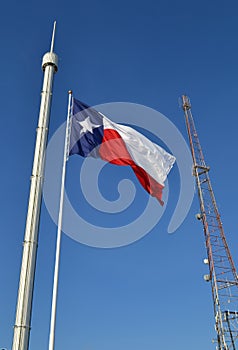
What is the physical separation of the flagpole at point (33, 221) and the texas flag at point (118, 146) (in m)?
2.01

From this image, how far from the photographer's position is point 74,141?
19.0 m

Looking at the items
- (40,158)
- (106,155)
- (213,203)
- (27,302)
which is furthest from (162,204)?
(213,203)

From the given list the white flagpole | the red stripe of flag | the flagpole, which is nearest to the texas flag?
the red stripe of flag

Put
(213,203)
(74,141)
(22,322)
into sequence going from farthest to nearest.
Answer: (213,203) → (74,141) → (22,322)

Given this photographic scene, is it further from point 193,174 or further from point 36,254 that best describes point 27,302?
point 193,174

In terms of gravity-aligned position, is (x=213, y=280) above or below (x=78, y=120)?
above

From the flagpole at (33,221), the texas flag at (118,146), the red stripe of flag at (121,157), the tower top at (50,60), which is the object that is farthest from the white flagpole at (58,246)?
the red stripe of flag at (121,157)

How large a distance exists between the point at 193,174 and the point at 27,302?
54605mm

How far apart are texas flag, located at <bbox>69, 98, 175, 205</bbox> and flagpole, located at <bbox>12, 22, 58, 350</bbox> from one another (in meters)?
2.01

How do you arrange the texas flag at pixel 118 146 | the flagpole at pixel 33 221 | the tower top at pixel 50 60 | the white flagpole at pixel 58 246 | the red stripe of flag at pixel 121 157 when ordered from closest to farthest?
the flagpole at pixel 33 221
the white flagpole at pixel 58 246
the tower top at pixel 50 60
the texas flag at pixel 118 146
the red stripe of flag at pixel 121 157

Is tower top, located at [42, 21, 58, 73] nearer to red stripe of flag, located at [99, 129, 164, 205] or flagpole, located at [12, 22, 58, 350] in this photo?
flagpole, located at [12, 22, 58, 350]

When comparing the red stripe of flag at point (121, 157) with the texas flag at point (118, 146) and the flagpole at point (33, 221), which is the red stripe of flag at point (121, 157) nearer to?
the texas flag at point (118, 146)

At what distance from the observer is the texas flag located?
19.6 m

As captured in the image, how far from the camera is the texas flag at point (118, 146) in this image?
19562 mm
